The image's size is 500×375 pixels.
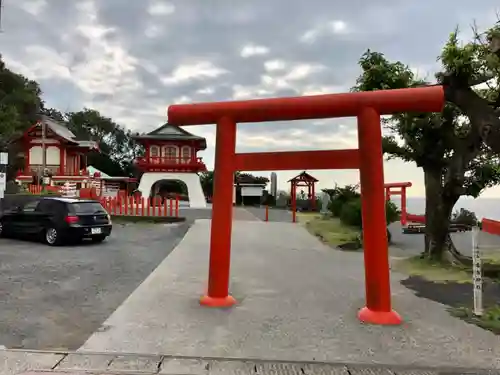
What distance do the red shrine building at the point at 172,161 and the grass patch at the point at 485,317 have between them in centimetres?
2993

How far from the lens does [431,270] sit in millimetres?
10516

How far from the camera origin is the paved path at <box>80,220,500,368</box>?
16.4 ft

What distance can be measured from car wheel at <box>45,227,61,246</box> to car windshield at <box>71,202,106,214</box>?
2.68ft

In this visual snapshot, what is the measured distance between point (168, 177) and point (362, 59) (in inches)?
1087

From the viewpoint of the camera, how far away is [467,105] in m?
8.30

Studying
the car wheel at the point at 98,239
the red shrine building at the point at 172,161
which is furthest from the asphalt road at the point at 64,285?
the red shrine building at the point at 172,161

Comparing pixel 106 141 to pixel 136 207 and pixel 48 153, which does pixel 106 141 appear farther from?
pixel 136 207

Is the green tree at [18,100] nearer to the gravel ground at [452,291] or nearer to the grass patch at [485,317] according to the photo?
the gravel ground at [452,291]

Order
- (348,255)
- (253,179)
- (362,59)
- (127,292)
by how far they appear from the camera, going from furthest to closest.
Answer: (253,179)
(348,255)
(362,59)
(127,292)

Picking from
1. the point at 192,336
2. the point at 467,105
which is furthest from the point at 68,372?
the point at 467,105

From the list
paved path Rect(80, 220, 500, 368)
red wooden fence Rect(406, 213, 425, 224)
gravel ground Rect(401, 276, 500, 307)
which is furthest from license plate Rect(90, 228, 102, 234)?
red wooden fence Rect(406, 213, 425, 224)

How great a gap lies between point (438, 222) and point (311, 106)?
6398 millimetres

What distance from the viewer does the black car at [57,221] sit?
44.3 feet

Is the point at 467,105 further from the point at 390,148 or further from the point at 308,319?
the point at 308,319
